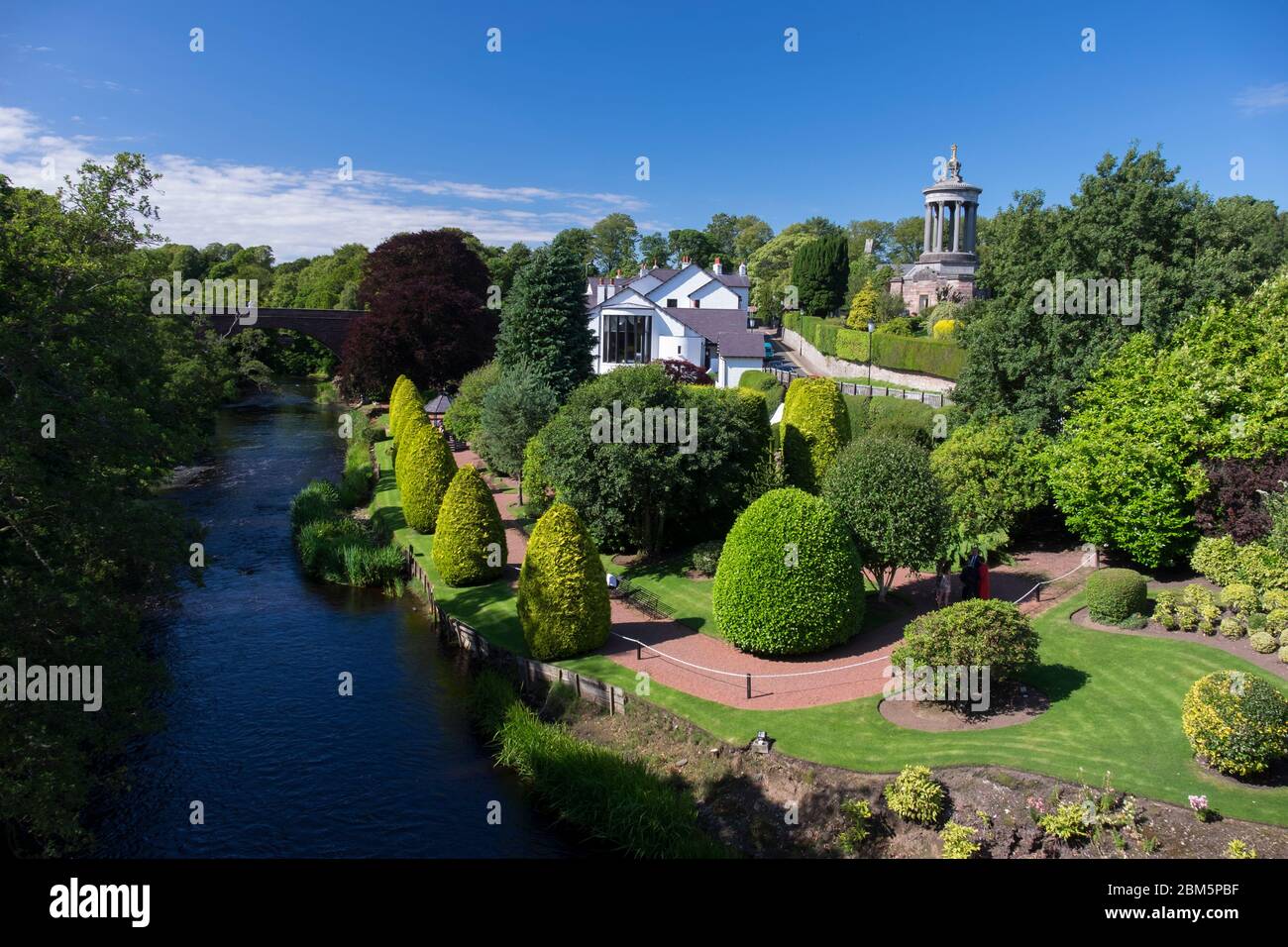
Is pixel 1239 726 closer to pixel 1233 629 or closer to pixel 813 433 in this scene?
pixel 1233 629

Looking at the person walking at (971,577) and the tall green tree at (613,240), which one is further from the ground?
the tall green tree at (613,240)

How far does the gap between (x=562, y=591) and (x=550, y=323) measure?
29770 mm

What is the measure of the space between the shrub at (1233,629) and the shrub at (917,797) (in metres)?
10.2

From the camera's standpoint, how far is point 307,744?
69.7ft

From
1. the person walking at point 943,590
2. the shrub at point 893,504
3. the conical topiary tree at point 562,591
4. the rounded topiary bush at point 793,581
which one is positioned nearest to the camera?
the rounded topiary bush at point 793,581

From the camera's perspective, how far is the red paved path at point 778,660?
824 inches

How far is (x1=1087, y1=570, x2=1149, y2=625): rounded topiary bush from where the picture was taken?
22.7 metres

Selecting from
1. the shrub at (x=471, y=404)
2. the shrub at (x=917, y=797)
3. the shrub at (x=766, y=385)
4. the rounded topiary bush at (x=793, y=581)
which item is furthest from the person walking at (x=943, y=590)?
the shrub at (x=471, y=404)

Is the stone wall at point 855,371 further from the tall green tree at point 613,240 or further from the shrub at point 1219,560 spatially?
the tall green tree at point 613,240

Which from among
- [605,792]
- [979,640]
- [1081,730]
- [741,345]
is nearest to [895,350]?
[741,345]

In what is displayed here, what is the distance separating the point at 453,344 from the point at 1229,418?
53190 mm

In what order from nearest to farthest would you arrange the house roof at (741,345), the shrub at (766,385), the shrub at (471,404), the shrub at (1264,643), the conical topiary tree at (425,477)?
the shrub at (1264,643)
the conical topiary tree at (425,477)
the shrub at (471,404)
the shrub at (766,385)
the house roof at (741,345)

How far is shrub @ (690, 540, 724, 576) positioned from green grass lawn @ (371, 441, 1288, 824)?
24.9 feet
